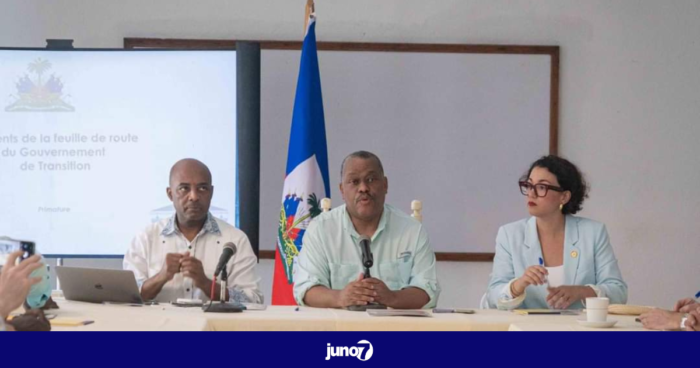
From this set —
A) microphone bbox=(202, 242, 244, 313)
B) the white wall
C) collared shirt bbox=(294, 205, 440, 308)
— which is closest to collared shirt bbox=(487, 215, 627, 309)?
collared shirt bbox=(294, 205, 440, 308)

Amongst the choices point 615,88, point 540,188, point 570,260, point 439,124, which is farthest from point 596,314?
point 615,88

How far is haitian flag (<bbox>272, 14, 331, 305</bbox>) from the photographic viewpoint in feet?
15.7

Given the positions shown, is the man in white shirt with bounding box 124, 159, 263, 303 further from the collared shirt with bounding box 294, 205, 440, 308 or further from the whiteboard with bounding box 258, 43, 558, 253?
the whiteboard with bounding box 258, 43, 558, 253

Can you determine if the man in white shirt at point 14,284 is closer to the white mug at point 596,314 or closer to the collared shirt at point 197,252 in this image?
the collared shirt at point 197,252

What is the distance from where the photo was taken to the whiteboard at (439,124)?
5270 mm

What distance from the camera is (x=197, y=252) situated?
402cm

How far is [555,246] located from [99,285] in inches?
75.4

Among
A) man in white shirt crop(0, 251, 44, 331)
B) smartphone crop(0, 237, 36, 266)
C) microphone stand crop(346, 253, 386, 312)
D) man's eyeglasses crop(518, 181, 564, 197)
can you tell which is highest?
man's eyeglasses crop(518, 181, 564, 197)

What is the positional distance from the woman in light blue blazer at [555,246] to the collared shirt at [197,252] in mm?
1044

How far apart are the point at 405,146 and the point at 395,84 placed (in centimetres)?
36

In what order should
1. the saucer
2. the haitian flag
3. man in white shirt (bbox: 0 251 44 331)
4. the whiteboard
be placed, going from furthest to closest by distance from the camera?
the whiteboard < the haitian flag < the saucer < man in white shirt (bbox: 0 251 44 331)

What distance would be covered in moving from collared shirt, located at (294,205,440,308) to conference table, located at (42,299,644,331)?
65 centimetres

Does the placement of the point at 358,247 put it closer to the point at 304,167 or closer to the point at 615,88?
the point at 304,167
